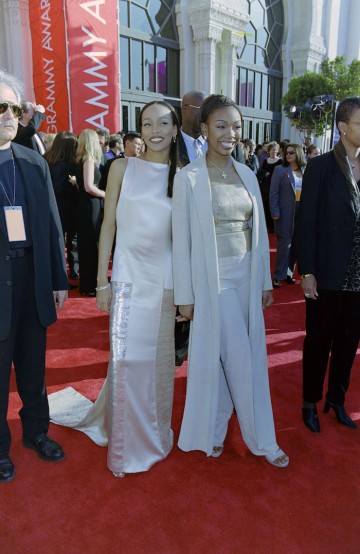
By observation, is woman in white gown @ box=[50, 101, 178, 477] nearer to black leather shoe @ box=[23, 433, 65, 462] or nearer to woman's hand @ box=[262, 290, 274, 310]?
black leather shoe @ box=[23, 433, 65, 462]

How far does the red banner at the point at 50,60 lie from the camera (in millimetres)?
9531

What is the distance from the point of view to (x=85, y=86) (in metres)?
9.67

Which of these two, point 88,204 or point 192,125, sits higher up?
point 192,125

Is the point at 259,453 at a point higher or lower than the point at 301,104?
lower

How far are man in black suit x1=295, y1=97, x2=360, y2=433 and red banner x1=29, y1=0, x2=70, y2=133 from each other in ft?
27.6

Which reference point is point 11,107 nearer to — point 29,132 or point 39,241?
point 39,241

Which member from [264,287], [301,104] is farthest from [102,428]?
[301,104]

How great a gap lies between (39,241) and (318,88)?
18.6 m

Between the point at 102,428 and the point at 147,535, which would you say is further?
the point at 102,428

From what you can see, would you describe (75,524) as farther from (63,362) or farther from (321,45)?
(321,45)

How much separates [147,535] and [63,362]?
1.93 metres

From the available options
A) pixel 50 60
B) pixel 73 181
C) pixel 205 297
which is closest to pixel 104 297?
pixel 205 297

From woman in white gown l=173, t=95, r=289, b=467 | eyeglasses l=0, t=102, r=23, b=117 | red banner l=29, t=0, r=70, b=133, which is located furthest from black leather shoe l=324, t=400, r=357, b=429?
red banner l=29, t=0, r=70, b=133

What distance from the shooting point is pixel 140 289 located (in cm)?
223
